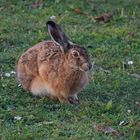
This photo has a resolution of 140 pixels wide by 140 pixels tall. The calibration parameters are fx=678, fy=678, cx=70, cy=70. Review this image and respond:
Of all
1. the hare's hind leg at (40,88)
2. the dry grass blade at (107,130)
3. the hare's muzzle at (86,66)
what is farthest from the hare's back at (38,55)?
the dry grass blade at (107,130)

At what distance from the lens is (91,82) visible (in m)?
8.15

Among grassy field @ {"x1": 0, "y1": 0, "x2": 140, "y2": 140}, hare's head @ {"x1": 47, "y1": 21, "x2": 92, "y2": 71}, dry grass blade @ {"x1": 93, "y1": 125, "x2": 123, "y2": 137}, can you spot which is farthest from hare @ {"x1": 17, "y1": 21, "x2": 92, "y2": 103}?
dry grass blade @ {"x1": 93, "y1": 125, "x2": 123, "y2": 137}

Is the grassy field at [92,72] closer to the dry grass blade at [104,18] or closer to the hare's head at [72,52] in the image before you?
the dry grass blade at [104,18]

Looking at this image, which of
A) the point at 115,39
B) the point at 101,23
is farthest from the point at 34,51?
the point at 101,23

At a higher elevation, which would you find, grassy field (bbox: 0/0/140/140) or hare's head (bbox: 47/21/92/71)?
hare's head (bbox: 47/21/92/71)

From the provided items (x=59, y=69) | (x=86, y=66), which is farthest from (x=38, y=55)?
(x=86, y=66)

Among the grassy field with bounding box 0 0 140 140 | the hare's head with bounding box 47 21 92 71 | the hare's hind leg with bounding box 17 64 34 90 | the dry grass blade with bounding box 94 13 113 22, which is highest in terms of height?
the hare's head with bounding box 47 21 92 71

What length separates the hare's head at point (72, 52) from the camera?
23.0 ft

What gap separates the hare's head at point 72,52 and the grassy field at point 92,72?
46cm

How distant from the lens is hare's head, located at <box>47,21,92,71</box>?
700cm

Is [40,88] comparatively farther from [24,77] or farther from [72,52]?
[72,52]

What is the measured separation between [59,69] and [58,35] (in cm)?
37

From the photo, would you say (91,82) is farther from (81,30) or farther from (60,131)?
(81,30)

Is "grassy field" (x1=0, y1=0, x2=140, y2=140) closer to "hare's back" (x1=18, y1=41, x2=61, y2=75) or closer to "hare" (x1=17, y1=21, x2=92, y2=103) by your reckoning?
"hare" (x1=17, y1=21, x2=92, y2=103)
